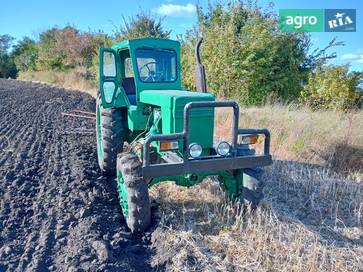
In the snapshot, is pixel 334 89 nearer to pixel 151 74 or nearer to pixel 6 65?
pixel 151 74

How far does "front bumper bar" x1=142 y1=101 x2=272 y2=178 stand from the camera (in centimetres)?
336

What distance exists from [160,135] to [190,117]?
67 centimetres

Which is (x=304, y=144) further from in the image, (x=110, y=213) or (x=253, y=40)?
(x=253, y=40)

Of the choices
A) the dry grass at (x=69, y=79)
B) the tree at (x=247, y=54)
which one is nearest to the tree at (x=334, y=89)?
the tree at (x=247, y=54)

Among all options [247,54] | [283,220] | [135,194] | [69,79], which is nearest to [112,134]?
[135,194]

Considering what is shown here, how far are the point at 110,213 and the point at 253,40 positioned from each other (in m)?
8.83

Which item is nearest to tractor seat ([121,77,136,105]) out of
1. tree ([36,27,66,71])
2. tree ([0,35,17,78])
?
tree ([36,27,66,71])

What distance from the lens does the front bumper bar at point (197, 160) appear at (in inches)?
132

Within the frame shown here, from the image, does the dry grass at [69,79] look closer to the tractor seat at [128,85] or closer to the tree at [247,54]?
the tree at [247,54]

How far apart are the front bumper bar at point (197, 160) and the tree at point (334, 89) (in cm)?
667

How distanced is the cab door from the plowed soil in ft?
4.11

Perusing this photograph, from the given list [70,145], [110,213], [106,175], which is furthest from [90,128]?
[110,213]

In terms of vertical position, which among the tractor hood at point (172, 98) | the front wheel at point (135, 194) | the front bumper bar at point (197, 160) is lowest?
the front wheel at point (135, 194)

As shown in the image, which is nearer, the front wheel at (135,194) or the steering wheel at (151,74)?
the front wheel at (135,194)
